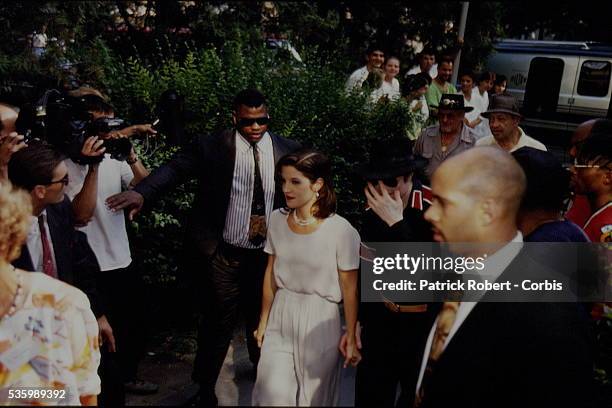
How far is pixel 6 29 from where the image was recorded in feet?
21.5

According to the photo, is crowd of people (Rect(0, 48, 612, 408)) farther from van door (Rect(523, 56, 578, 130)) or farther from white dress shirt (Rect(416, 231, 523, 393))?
van door (Rect(523, 56, 578, 130))

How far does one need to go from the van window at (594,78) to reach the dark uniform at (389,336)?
47.3ft

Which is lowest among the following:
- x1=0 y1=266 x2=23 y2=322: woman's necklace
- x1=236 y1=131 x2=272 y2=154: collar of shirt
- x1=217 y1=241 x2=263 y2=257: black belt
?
x1=217 y1=241 x2=263 y2=257: black belt

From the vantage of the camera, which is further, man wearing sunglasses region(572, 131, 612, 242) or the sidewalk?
the sidewalk

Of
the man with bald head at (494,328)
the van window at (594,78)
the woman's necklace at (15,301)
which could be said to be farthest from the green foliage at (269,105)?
the van window at (594,78)

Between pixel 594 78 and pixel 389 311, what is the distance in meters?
15.0

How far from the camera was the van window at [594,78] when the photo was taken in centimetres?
1588

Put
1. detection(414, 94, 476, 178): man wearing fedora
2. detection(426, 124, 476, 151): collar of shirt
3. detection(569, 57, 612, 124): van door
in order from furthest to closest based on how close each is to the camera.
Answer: detection(569, 57, 612, 124): van door, detection(426, 124, 476, 151): collar of shirt, detection(414, 94, 476, 178): man wearing fedora

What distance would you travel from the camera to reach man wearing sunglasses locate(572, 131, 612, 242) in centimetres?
353

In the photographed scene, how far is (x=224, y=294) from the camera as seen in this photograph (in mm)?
4250

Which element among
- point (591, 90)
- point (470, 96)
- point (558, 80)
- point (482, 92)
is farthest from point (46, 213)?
point (558, 80)

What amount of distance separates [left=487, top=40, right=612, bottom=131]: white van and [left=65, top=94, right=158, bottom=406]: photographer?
13.5 m

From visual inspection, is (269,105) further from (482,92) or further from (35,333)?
(482,92)

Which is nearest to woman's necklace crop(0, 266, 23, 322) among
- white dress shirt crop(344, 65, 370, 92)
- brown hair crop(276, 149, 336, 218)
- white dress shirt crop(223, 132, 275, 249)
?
brown hair crop(276, 149, 336, 218)
